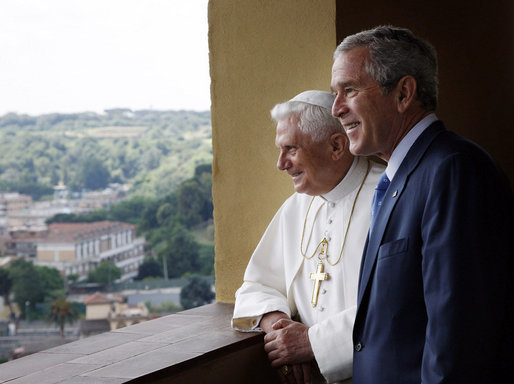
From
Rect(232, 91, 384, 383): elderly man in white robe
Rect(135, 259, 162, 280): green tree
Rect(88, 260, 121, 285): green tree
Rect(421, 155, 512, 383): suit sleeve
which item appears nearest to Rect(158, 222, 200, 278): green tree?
Rect(135, 259, 162, 280): green tree

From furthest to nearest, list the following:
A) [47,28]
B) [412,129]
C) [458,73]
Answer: [47,28] → [458,73] → [412,129]

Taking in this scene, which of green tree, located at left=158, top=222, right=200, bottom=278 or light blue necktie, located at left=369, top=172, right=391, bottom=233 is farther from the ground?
light blue necktie, located at left=369, top=172, right=391, bottom=233

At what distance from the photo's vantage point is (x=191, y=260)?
3603 cm

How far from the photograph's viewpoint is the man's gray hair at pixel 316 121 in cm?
221

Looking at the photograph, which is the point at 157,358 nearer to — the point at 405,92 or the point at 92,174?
the point at 405,92

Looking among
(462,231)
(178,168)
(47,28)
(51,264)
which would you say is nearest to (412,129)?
(462,231)

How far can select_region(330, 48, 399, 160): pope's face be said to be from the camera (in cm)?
160

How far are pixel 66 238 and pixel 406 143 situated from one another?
3591cm

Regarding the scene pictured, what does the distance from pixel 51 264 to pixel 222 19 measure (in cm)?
3560

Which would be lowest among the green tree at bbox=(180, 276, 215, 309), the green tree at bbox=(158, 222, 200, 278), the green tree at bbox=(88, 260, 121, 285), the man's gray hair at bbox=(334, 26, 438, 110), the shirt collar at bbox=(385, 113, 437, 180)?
the green tree at bbox=(180, 276, 215, 309)

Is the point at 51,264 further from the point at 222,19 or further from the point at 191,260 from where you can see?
the point at 222,19

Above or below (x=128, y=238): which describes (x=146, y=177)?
above

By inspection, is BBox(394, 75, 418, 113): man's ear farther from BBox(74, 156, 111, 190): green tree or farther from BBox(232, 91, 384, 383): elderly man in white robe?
BBox(74, 156, 111, 190): green tree

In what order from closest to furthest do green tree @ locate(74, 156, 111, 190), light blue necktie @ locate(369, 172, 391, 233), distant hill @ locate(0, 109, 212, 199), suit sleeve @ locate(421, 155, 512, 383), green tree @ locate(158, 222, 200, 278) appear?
suit sleeve @ locate(421, 155, 512, 383), light blue necktie @ locate(369, 172, 391, 233), green tree @ locate(158, 222, 200, 278), distant hill @ locate(0, 109, 212, 199), green tree @ locate(74, 156, 111, 190)
